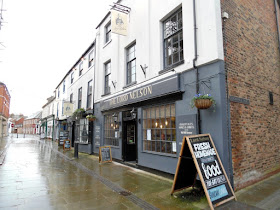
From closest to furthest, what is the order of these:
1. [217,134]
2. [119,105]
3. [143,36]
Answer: [217,134], [143,36], [119,105]

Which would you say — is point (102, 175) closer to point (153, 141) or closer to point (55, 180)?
point (55, 180)

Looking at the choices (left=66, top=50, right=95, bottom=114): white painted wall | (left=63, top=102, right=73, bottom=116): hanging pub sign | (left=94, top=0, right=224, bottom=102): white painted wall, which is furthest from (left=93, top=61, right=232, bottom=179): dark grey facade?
(left=63, top=102, right=73, bottom=116): hanging pub sign

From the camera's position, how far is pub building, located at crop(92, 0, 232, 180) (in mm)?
5477

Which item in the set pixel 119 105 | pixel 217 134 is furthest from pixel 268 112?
pixel 119 105

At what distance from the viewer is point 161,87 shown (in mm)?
7070

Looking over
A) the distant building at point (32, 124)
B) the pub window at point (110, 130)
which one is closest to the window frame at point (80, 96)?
the pub window at point (110, 130)

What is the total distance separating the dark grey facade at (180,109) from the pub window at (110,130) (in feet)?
2.17

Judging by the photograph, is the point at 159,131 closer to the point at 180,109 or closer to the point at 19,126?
the point at 180,109

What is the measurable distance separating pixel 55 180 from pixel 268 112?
8218mm

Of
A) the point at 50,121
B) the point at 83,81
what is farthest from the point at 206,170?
the point at 50,121

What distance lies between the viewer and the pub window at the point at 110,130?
10676 mm

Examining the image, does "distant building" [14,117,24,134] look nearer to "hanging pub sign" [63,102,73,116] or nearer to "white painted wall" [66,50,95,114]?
"white painted wall" [66,50,95,114]

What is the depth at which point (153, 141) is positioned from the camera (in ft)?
25.1

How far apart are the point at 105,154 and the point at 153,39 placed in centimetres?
642
